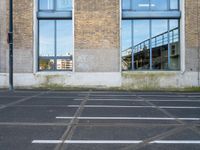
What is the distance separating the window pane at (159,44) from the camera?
24422 mm

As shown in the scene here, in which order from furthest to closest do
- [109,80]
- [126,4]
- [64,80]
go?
[126,4]
[64,80]
[109,80]

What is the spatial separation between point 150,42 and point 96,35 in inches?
156

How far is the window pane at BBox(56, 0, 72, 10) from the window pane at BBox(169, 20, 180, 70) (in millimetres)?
6982

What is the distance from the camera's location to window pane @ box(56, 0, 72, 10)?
953 inches

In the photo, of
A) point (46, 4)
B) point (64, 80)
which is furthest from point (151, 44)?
point (46, 4)

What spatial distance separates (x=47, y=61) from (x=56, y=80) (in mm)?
1785

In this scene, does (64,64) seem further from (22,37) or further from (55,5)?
(55,5)

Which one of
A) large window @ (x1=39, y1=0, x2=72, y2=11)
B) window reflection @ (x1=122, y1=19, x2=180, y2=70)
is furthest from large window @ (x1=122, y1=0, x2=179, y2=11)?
large window @ (x1=39, y1=0, x2=72, y2=11)

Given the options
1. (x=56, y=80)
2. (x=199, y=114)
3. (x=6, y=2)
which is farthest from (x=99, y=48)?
(x=199, y=114)

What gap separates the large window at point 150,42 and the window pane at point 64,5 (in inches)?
149

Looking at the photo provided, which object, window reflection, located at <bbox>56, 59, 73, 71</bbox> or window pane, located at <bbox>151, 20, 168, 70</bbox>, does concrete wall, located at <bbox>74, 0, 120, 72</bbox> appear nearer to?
window reflection, located at <bbox>56, 59, 73, 71</bbox>

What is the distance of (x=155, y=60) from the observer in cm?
2469

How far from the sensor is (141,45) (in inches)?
974

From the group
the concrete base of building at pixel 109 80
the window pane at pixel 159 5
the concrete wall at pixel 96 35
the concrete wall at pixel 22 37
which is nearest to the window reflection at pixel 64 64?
the concrete base of building at pixel 109 80
